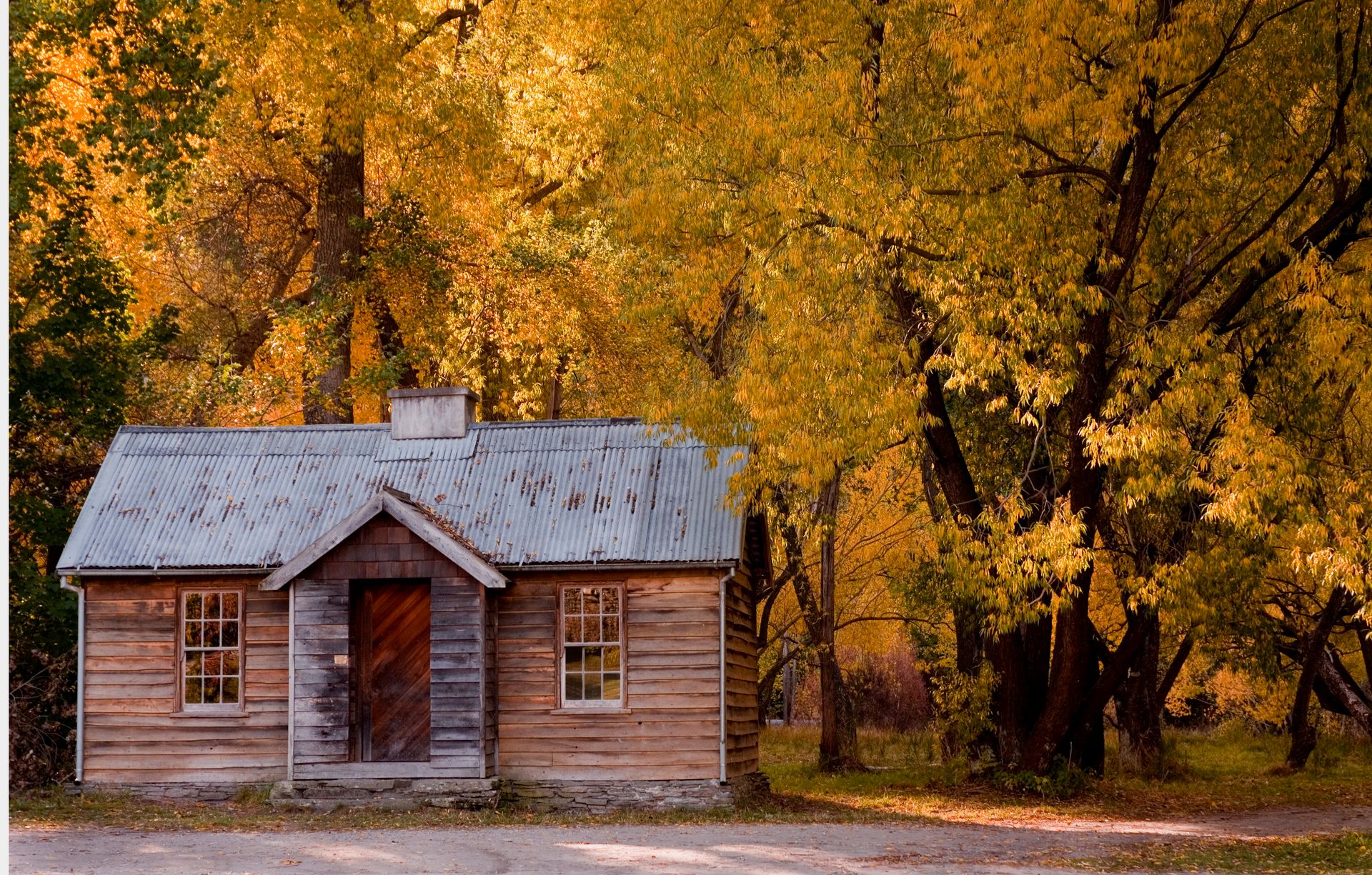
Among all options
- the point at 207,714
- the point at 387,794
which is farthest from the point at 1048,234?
the point at 207,714

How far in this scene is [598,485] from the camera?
67.1 ft

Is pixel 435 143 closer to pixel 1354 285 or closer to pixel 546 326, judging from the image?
pixel 546 326

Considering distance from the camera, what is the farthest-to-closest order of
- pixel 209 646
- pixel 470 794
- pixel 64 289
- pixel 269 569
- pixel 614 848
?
pixel 64 289 < pixel 209 646 < pixel 269 569 < pixel 470 794 < pixel 614 848

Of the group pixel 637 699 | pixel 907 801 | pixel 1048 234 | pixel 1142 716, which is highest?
pixel 1048 234

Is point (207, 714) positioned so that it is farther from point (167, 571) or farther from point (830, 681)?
point (830, 681)

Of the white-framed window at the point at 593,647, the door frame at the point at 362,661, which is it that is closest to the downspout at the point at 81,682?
the door frame at the point at 362,661

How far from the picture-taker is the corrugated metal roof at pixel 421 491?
64.0 feet

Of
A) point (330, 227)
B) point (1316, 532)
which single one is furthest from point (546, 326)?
point (1316, 532)

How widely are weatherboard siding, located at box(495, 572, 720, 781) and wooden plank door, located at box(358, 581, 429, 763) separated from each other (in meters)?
1.10

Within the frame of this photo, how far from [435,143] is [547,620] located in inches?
494

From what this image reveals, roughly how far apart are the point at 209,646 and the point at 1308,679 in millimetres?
18283

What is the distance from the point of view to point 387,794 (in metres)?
18.6

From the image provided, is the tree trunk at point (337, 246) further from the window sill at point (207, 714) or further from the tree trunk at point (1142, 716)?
the tree trunk at point (1142, 716)

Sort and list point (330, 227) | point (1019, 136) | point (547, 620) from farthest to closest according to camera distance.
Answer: point (330, 227) → point (547, 620) → point (1019, 136)
